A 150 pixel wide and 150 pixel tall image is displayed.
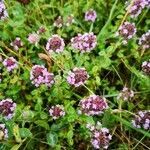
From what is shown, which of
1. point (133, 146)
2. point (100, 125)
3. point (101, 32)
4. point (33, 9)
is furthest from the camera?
point (33, 9)

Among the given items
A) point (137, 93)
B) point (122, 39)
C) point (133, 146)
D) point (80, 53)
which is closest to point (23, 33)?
point (80, 53)

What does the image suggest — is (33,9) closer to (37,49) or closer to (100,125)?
(37,49)

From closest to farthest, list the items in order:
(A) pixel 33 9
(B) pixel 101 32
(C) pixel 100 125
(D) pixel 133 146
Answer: (C) pixel 100 125
(D) pixel 133 146
(B) pixel 101 32
(A) pixel 33 9

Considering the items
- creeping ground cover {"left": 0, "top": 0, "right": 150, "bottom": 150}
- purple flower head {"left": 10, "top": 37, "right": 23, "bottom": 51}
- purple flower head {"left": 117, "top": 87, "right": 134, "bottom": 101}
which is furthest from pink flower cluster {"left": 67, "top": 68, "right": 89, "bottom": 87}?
purple flower head {"left": 10, "top": 37, "right": 23, "bottom": 51}

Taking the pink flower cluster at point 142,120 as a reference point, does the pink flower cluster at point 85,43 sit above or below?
above

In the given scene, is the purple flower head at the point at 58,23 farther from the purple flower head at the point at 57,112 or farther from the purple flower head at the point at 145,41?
the purple flower head at the point at 57,112

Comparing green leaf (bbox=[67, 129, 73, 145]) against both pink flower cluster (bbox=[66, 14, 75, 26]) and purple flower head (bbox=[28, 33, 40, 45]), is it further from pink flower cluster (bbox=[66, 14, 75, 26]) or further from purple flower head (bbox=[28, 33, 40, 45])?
pink flower cluster (bbox=[66, 14, 75, 26])

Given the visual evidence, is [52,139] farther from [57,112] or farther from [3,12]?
[3,12]

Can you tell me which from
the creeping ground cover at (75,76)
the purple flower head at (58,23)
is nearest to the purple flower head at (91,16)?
the creeping ground cover at (75,76)

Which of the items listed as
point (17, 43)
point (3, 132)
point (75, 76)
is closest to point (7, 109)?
point (3, 132)
